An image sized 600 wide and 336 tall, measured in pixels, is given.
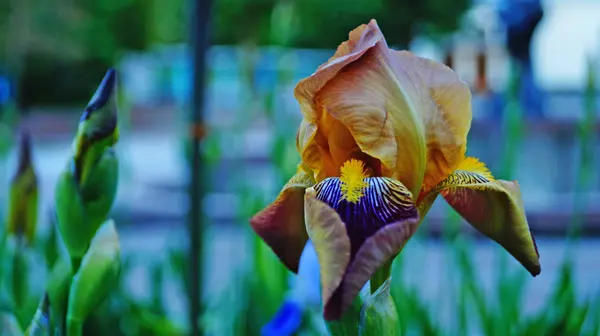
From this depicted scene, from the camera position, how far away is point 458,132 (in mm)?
495

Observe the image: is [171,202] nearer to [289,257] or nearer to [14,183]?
[14,183]

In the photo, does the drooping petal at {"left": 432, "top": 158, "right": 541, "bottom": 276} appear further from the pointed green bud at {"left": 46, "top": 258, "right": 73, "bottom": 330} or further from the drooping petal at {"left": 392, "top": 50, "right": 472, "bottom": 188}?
the pointed green bud at {"left": 46, "top": 258, "right": 73, "bottom": 330}

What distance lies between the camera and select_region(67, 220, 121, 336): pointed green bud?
522 millimetres

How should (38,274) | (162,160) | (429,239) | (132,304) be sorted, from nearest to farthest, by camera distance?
(132,304), (38,274), (429,239), (162,160)

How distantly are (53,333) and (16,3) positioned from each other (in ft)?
32.1

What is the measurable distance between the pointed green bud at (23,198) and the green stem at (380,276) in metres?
0.60

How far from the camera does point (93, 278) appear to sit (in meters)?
0.52

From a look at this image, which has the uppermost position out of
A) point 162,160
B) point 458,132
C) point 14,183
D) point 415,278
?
point 458,132

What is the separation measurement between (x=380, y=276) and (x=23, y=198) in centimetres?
61

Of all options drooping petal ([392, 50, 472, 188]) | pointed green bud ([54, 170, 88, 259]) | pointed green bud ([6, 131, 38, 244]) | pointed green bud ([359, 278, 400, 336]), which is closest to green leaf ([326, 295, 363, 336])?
pointed green bud ([359, 278, 400, 336])

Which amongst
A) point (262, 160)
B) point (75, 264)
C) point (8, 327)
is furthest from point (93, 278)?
point (262, 160)

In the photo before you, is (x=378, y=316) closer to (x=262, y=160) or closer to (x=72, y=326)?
(x=72, y=326)

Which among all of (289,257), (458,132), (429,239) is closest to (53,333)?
(289,257)

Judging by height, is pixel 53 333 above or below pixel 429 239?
above
